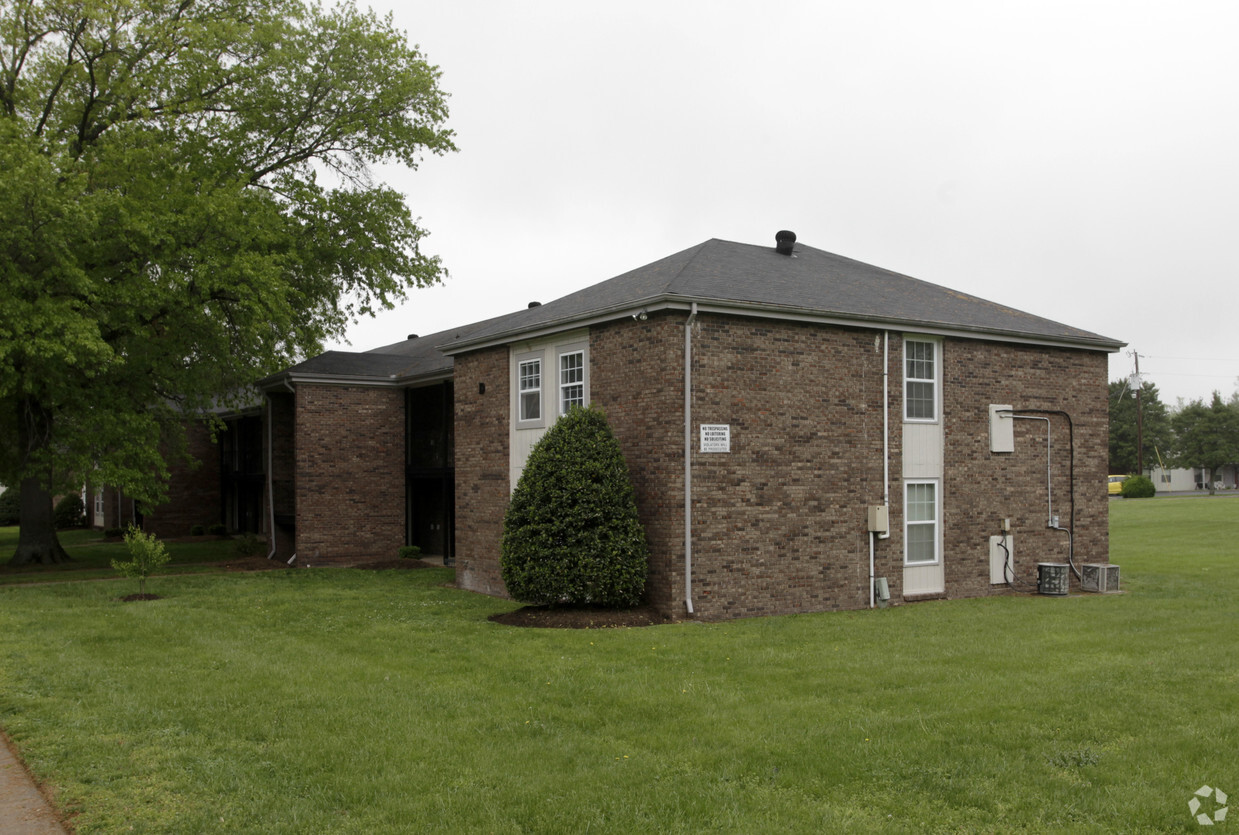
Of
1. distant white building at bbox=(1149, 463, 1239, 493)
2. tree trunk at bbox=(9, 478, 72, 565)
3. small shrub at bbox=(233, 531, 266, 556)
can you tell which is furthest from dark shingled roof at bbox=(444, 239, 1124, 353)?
distant white building at bbox=(1149, 463, 1239, 493)

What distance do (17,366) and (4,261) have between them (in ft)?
9.15

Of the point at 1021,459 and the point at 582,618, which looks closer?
the point at 582,618

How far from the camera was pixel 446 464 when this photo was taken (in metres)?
22.9

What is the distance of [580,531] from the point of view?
1370cm

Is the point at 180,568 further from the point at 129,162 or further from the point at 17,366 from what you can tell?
the point at 129,162

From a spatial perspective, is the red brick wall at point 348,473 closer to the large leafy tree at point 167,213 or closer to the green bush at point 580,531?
the large leafy tree at point 167,213

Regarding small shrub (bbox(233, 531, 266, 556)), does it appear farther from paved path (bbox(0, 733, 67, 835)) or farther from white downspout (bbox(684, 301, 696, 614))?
paved path (bbox(0, 733, 67, 835))

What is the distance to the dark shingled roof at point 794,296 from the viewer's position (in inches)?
577

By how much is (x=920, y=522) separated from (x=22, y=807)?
1356cm

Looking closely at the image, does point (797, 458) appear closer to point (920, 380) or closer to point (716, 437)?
point (716, 437)

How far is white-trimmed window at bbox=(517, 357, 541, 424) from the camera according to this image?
1705 centimetres

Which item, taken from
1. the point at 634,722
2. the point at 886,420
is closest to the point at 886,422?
the point at 886,420

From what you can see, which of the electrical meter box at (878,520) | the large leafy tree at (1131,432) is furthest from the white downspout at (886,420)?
the large leafy tree at (1131,432)

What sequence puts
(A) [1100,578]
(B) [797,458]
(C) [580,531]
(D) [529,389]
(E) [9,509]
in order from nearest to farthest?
(C) [580,531], (B) [797,458], (D) [529,389], (A) [1100,578], (E) [9,509]
